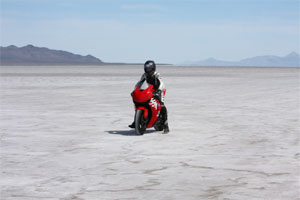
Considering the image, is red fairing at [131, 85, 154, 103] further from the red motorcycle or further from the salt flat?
the salt flat

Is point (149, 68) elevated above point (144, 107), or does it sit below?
above

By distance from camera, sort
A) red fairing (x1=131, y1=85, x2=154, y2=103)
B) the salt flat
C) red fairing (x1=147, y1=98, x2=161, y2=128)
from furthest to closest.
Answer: red fairing (x1=147, y1=98, x2=161, y2=128) → red fairing (x1=131, y1=85, x2=154, y2=103) → the salt flat

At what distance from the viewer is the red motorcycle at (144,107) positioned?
983 cm

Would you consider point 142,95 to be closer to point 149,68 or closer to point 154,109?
point 154,109

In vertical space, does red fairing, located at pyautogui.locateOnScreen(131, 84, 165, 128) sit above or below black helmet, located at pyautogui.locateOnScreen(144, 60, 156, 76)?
below

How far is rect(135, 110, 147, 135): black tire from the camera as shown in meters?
9.84

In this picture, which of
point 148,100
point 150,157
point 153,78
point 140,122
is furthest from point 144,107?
point 150,157

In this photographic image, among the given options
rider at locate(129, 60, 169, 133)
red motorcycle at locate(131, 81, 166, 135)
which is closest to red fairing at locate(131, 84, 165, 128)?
red motorcycle at locate(131, 81, 166, 135)

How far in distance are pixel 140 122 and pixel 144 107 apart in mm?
298

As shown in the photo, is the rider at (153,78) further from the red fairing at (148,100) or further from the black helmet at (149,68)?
the red fairing at (148,100)

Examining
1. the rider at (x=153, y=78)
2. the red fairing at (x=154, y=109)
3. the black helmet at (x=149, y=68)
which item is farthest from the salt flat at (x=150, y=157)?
the black helmet at (x=149, y=68)

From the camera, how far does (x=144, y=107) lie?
9992 millimetres

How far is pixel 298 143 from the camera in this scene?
9102 millimetres

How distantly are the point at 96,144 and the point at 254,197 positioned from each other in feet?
13.5
